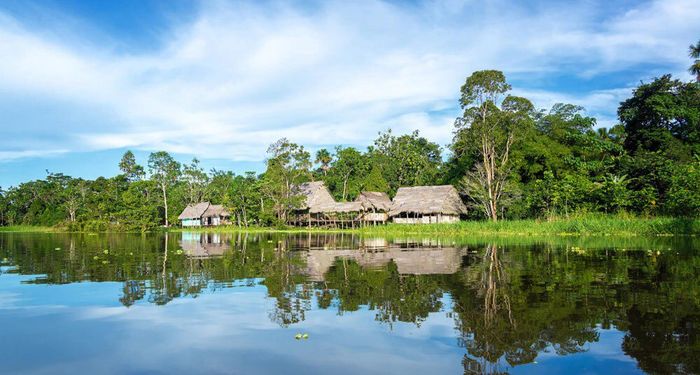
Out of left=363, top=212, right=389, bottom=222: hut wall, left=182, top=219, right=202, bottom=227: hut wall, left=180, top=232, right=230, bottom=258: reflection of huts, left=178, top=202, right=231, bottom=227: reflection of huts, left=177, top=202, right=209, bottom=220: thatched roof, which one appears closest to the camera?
left=180, top=232, right=230, bottom=258: reflection of huts

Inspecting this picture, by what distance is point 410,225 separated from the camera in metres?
40.1

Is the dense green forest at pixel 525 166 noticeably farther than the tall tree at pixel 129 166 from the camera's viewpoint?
No

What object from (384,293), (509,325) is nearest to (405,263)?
(384,293)

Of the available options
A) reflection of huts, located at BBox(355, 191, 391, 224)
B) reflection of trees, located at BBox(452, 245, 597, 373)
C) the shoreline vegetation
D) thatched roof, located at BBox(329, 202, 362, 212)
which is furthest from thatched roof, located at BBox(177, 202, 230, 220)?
reflection of trees, located at BBox(452, 245, 597, 373)

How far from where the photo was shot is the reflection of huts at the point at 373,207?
52.0 m

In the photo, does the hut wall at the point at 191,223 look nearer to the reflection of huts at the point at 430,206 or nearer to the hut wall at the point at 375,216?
the hut wall at the point at 375,216

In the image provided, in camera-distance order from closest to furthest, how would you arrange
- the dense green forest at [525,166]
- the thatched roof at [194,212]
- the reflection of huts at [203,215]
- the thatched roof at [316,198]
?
the dense green forest at [525,166] < the thatched roof at [316,198] < the reflection of huts at [203,215] < the thatched roof at [194,212]

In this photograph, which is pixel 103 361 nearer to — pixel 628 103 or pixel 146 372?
pixel 146 372

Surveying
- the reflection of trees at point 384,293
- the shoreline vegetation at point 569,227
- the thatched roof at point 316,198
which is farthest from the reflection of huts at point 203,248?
the thatched roof at point 316,198

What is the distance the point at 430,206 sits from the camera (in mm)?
47500

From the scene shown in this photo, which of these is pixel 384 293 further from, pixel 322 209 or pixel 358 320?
pixel 322 209

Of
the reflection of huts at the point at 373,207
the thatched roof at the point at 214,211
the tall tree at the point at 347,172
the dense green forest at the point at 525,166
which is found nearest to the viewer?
the dense green forest at the point at 525,166

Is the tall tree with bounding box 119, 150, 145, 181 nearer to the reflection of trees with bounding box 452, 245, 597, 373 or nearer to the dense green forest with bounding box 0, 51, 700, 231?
the dense green forest with bounding box 0, 51, 700, 231

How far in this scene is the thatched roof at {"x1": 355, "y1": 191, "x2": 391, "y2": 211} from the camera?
51844 mm
